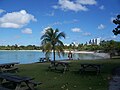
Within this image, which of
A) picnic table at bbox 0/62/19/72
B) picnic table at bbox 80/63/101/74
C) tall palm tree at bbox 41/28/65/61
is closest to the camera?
picnic table at bbox 80/63/101/74

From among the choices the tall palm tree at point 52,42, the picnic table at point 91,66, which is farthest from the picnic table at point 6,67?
the tall palm tree at point 52,42

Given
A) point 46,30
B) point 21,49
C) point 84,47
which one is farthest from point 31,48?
point 46,30

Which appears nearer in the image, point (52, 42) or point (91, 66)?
point (91, 66)

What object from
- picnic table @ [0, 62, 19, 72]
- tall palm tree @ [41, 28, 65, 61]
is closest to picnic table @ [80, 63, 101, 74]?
picnic table @ [0, 62, 19, 72]

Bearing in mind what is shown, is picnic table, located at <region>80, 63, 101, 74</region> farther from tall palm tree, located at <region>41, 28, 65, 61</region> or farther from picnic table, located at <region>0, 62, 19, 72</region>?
tall palm tree, located at <region>41, 28, 65, 61</region>

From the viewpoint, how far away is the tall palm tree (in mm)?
31130

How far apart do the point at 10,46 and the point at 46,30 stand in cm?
14031

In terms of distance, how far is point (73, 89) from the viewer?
10.5 metres

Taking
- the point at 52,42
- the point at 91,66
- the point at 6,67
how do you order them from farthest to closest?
the point at 52,42, the point at 6,67, the point at 91,66

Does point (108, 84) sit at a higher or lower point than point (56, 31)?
lower

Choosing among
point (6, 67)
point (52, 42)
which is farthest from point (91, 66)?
point (52, 42)

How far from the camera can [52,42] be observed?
31656 mm

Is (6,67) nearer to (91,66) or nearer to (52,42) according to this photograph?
(91,66)

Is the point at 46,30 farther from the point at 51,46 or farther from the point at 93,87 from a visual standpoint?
the point at 93,87
